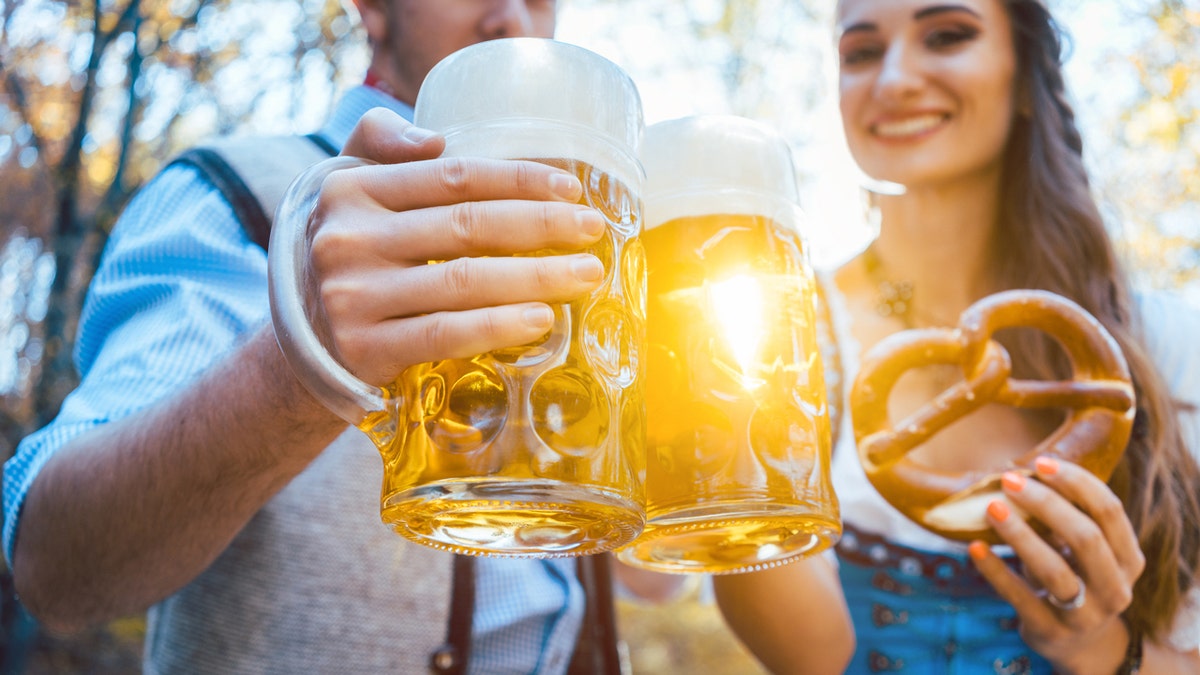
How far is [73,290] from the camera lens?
16.6 feet

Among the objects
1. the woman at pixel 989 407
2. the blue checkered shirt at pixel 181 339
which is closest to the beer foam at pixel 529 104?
the blue checkered shirt at pixel 181 339

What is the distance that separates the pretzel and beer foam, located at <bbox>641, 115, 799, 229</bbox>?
0.49m

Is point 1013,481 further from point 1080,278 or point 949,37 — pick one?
point 949,37

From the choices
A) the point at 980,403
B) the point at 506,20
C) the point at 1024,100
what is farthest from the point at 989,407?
the point at 506,20

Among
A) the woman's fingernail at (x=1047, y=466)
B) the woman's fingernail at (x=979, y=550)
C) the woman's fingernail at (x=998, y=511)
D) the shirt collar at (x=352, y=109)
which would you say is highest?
the shirt collar at (x=352, y=109)

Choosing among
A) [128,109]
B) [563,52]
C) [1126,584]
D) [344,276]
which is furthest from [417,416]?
[128,109]

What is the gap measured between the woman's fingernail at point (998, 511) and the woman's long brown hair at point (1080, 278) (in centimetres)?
36

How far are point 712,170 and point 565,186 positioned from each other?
248mm

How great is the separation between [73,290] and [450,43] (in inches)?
172

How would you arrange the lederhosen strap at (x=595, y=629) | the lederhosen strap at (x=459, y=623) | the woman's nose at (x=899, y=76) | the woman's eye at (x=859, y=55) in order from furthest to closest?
the woman's eye at (x=859, y=55)
the woman's nose at (x=899, y=76)
the lederhosen strap at (x=595, y=629)
the lederhosen strap at (x=459, y=623)

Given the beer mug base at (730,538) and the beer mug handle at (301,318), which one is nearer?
the beer mug handle at (301,318)

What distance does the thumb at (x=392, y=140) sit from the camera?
25.7 inches

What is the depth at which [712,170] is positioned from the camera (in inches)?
32.8

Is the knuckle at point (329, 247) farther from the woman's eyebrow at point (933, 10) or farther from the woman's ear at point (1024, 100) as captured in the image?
the woman's ear at point (1024, 100)
